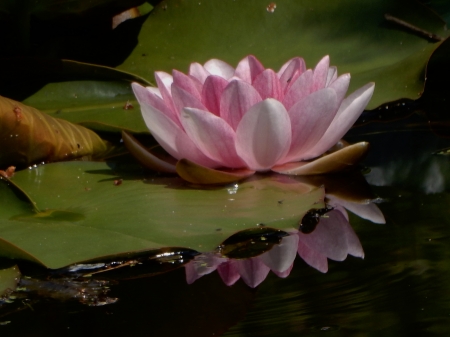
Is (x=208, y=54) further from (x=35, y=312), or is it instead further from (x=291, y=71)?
(x=35, y=312)

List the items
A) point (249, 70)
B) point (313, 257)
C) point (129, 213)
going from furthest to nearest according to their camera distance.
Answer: point (249, 70), point (129, 213), point (313, 257)

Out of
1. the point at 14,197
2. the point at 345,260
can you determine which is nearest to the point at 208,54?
the point at 14,197

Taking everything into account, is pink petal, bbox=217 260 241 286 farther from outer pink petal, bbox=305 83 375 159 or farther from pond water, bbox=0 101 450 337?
outer pink petal, bbox=305 83 375 159

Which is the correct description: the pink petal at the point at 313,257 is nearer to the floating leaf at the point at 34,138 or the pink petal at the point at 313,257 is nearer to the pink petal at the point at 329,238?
the pink petal at the point at 329,238

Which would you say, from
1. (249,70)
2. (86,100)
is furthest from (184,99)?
(86,100)

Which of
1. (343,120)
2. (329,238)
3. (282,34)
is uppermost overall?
(282,34)

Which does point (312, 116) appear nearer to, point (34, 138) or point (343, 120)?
point (343, 120)

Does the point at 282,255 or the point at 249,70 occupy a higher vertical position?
the point at 249,70

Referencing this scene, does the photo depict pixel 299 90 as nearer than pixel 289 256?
No
